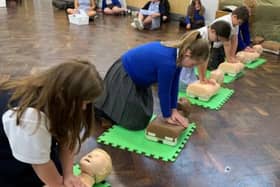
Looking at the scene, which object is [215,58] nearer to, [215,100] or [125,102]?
[215,100]

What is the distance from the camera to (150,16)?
5004mm

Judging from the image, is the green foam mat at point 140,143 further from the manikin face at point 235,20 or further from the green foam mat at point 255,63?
the green foam mat at point 255,63

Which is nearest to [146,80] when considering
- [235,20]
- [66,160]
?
[66,160]

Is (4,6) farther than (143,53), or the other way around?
(4,6)

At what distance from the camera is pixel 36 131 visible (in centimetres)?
102

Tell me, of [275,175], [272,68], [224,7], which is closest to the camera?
[275,175]

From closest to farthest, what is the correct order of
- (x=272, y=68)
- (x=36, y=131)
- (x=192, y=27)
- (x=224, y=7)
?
1. (x=36, y=131)
2. (x=272, y=68)
3. (x=224, y=7)
4. (x=192, y=27)

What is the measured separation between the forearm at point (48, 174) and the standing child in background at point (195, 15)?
4.03m

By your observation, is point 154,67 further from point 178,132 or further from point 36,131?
point 36,131

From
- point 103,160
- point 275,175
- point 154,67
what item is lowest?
point 275,175

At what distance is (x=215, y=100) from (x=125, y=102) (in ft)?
2.75

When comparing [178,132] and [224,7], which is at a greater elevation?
[224,7]

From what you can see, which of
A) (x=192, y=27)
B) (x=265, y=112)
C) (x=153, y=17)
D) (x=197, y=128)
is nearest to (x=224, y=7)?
(x=192, y=27)

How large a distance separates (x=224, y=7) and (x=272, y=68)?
1.47 m
